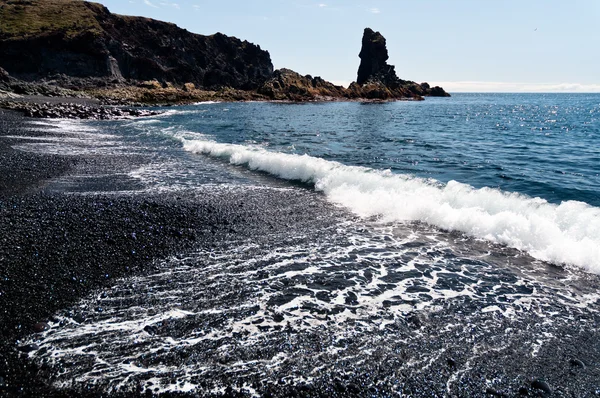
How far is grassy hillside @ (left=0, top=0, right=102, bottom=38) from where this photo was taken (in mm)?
88000

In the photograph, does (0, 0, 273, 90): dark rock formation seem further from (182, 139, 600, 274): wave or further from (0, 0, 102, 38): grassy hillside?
(182, 139, 600, 274): wave

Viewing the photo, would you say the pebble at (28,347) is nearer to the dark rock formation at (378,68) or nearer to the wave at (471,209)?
the wave at (471,209)

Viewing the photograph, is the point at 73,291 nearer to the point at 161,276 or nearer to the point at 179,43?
the point at 161,276

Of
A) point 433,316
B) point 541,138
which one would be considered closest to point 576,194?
point 433,316

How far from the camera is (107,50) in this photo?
93.0m

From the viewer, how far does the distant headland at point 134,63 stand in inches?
3233

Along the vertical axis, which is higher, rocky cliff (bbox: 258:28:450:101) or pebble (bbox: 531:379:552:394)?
rocky cliff (bbox: 258:28:450:101)

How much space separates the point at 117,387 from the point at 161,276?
116 inches

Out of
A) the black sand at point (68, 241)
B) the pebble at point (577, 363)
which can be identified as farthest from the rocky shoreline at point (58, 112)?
the pebble at point (577, 363)

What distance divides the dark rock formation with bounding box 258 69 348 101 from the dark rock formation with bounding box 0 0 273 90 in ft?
50.3

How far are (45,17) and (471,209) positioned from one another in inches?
4923

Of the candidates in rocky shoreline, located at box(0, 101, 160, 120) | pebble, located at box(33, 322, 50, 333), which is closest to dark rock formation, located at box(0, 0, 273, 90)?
rocky shoreline, located at box(0, 101, 160, 120)

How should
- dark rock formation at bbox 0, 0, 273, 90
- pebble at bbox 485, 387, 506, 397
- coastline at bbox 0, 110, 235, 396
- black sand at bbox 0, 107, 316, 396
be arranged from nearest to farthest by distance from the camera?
pebble at bbox 485, 387, 506, 397
coastline at bbox 0, 110, 235, 396
black sand at bbox 0, 107, 316, 396
dark rock formation at bbox 0, 0, 273, 90

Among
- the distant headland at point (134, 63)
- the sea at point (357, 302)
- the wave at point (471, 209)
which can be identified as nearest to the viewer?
the sea at point (357, 302)
